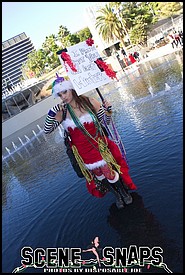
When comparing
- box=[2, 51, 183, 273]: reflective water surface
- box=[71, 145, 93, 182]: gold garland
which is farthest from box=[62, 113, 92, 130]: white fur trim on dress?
box=[2, 51, 183, 273]: reflective water surface

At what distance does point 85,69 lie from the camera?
14.4ft

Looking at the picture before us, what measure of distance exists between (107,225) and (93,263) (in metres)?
0.84

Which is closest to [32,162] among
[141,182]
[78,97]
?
[141,182]

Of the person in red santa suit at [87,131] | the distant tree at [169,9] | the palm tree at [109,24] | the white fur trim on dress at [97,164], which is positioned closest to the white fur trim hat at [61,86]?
the person in red santa suit at [87,131]

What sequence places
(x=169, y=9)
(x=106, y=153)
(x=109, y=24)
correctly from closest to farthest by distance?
(x=106, y=153), (x=109, y=24), (x=169, y=9)

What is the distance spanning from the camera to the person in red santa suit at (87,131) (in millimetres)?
4289

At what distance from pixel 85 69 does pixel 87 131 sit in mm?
940

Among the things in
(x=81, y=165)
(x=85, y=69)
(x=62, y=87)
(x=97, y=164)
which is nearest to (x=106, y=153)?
(x=97, y=164)

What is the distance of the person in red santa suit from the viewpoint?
14.1 ft

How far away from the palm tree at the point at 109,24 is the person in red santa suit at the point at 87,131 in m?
44.8

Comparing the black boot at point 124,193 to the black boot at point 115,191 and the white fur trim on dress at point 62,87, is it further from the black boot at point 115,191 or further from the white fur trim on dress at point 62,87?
the white fur trim on dress at point 62,87

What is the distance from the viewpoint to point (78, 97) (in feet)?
14.3

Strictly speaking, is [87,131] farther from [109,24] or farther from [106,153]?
[109,24]

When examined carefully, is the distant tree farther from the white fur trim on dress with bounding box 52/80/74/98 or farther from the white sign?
the white fur trim on dress with bounding box 52/80/74/98
